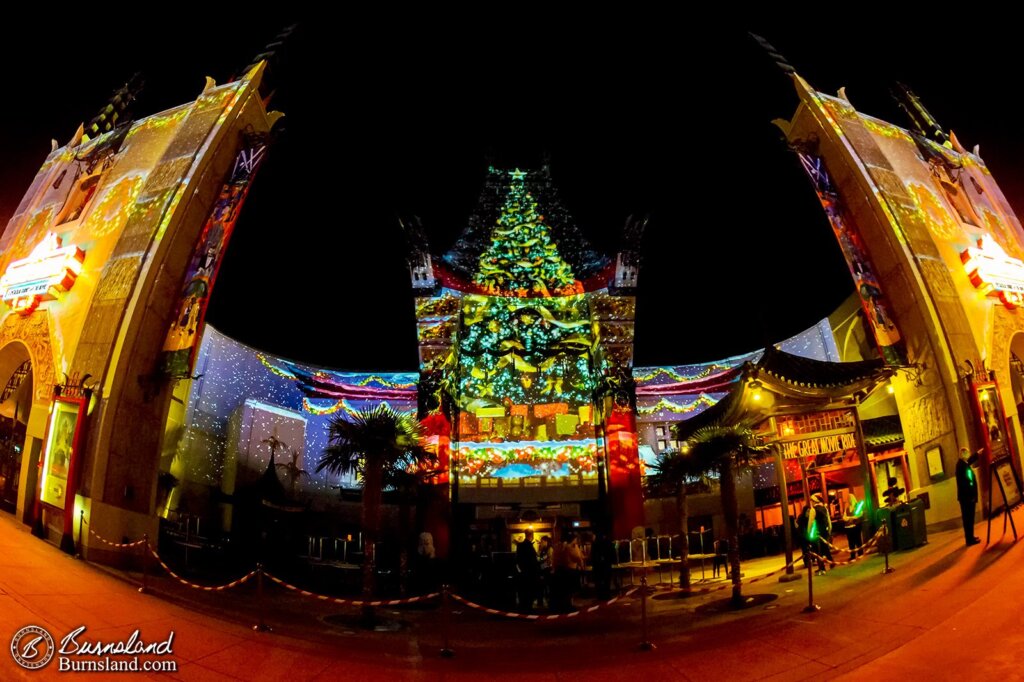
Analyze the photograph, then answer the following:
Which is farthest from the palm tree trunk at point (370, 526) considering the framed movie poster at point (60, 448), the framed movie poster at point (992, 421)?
the framed movie poster at point (992, 421)

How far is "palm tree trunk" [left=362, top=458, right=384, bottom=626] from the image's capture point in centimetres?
994

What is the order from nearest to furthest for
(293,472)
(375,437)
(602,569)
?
(375,437) → (602,569) → (293,472)

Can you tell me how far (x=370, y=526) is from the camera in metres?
11.2

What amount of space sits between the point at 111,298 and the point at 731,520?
641 inches

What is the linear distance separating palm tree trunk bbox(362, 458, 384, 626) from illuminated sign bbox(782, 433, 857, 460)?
1077 centimetres

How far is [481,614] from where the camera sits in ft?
37.2

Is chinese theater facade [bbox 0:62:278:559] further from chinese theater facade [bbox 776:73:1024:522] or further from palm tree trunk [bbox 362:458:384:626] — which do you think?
chinese theater facade [bbox 776:73:1024:522]

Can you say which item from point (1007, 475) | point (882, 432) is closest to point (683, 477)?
point (1007, 475)

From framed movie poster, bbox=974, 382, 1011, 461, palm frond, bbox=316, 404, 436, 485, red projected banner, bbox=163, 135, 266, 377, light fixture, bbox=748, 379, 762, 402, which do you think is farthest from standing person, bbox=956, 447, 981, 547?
red projected banner, bbox=163, 135, 266, 377

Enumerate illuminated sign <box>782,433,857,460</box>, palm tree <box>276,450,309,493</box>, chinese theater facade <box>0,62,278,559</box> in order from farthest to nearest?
palm tree <box>276,450,309,493</box>
illuminated sign <box>782,433,857,460</box>
chinese theater facade <box>0,62,278,559</box>

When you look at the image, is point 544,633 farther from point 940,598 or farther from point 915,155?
point 915,155

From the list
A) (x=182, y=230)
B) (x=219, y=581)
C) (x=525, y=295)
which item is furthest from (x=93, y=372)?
(x=525, y=295)

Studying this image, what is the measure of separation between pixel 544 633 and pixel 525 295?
17930 millimetres

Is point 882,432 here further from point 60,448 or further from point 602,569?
point 60,448
